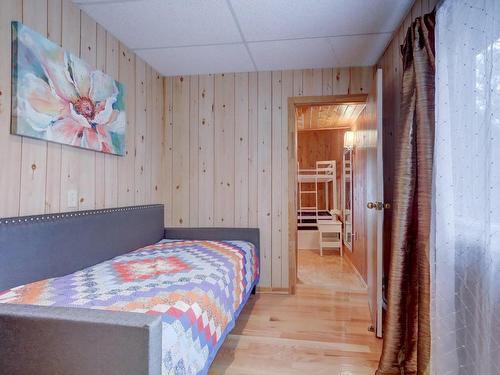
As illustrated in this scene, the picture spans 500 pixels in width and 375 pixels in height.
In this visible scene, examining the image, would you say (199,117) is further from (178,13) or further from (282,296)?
(282,296)

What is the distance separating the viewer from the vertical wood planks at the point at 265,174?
2922 mm

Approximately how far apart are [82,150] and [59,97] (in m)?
0.37

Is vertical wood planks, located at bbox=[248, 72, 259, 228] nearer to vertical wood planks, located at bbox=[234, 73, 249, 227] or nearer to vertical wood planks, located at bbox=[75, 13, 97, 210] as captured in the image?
vertical wood planks, located at bbox=[234, 73, 249, 227]

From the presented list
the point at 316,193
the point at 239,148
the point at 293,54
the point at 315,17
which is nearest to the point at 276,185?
the point at 239,148

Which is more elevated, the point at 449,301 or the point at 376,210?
the point at 376,210

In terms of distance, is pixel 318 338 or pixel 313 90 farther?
pixel 313 90

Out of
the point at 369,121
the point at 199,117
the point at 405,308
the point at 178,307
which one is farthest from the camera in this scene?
the point at 199,117

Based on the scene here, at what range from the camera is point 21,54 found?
1.46 metres

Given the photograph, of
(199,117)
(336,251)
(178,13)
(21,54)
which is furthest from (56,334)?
(336,251)

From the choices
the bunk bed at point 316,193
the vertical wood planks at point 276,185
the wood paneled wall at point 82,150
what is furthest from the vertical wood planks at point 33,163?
the bunk bed at point 316,193

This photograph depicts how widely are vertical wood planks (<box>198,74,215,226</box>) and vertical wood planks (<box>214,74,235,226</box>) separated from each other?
0.17 ft

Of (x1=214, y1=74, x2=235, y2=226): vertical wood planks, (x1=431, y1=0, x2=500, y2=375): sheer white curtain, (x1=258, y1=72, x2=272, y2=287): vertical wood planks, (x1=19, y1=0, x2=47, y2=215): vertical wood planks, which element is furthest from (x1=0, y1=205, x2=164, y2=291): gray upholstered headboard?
(x1=431, y1=0, x2=500, y2=375): sheer white curtain

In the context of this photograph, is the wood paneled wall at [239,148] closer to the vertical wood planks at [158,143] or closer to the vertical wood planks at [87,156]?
the vertical wood planks at [158,143]

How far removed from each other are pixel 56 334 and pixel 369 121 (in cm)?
237
